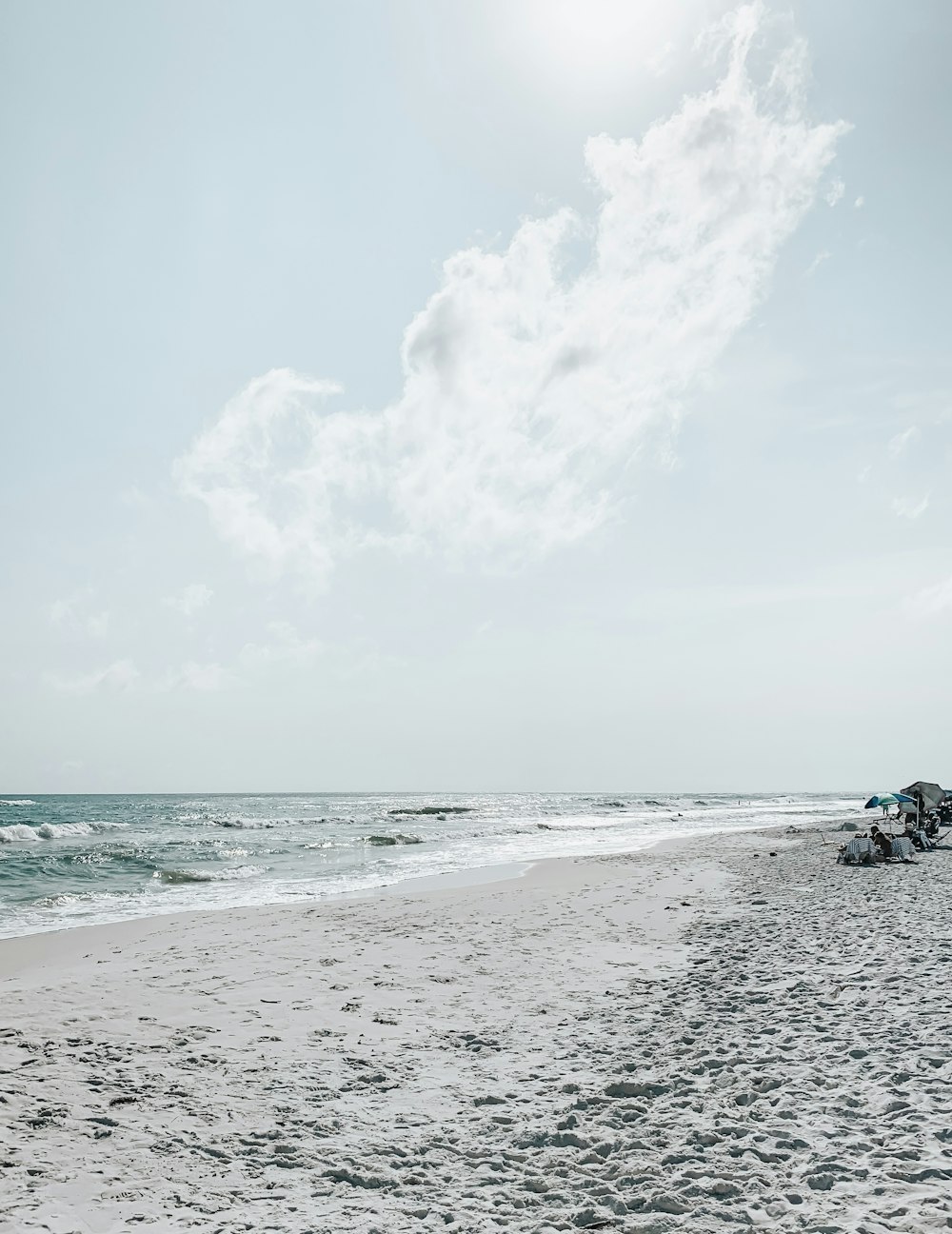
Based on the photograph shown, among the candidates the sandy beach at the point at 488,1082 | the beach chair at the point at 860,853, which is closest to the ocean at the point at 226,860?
the sandy beach at the point at 488,1082

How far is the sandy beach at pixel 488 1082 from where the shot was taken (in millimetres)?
5191

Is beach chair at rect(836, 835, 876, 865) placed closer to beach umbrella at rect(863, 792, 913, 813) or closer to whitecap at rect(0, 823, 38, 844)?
beach umbrella at rect(863, 792, 913, 813)

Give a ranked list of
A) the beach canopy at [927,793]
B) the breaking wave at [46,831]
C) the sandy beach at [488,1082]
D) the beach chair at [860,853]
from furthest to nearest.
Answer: the breaking wave at [46,831] → the beach canopy at [927,793] → the beach chair at [860,853] → the sandy beach at [488,1082]

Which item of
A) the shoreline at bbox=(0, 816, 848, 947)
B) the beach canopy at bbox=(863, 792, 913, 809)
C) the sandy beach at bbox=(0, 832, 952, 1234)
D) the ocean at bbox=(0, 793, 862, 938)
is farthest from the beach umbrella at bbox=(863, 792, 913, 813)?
the sandy beach at bbox=(0, 832, 952, 1234)

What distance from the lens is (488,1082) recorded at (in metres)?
7.33

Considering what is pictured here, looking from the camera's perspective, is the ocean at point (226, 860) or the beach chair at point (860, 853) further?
the beach chair at point (860, 853)

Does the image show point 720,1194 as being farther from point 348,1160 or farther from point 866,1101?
point 348,1160

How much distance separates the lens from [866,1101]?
20.3ft

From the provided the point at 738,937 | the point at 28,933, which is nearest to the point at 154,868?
the point at 28,933

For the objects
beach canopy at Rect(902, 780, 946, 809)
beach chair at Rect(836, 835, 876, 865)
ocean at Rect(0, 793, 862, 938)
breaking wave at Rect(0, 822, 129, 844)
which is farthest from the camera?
breaking wave at Rect(0, 822, 129, 844)

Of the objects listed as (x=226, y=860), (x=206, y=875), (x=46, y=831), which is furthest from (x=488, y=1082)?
(x=46, y=831)

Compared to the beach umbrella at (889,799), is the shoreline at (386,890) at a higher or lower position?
lower

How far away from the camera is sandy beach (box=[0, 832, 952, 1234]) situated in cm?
519

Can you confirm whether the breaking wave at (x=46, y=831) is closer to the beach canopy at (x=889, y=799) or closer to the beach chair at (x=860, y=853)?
the beach chair at (x=860, y=853)
